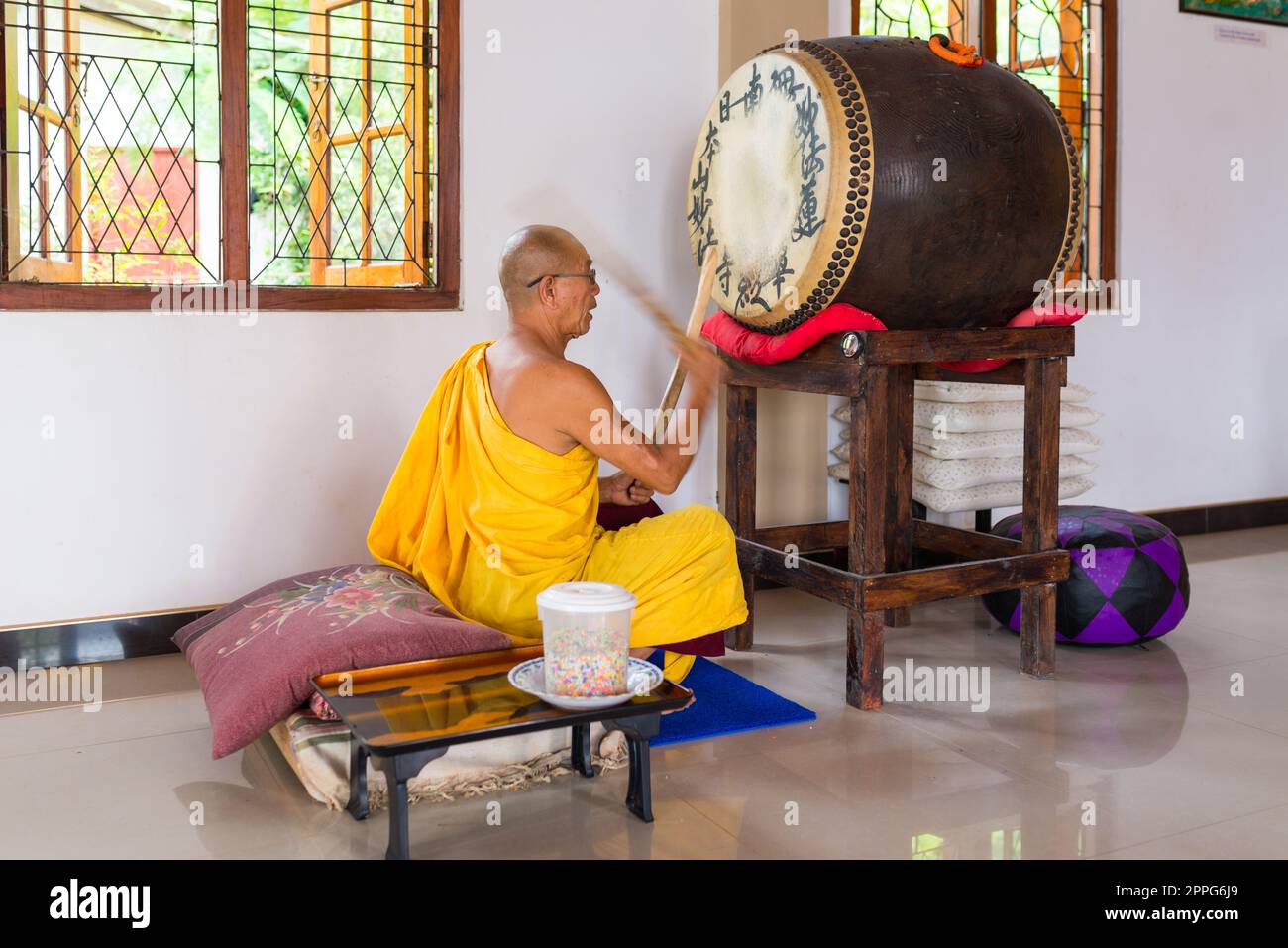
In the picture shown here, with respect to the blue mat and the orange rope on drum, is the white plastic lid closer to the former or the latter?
the blue mat

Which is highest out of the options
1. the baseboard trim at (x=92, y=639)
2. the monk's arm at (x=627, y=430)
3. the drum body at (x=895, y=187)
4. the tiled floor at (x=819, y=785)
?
the drum body at (x=895, y=187)

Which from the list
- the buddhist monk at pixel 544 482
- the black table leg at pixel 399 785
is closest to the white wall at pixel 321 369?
the buddhist monk at pixel 544 482

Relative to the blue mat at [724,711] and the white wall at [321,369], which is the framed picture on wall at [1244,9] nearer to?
the white wall at [321,369]

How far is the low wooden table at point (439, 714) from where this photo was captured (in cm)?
237

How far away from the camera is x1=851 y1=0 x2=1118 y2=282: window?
17.4ft

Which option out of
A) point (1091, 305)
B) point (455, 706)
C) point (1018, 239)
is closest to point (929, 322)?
point (1018, 239)

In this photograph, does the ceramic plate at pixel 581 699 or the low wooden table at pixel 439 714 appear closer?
the low wooden table at pixel 439 714

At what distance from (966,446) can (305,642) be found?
2.59 meters

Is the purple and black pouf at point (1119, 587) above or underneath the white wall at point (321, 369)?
underneath

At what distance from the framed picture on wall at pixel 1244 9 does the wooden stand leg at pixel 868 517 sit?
350 centimetres

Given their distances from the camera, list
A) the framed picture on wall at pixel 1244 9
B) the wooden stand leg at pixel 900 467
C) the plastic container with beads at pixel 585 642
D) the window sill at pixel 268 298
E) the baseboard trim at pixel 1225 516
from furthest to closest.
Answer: the baseboard trim at pixel 1225 516 < the framed picture on wall at pixel 1244 9 < the wooden stand leg at pixel 900 467 < the window sill at pixel 268 298 < the plastic container with beads at pixel 585 642

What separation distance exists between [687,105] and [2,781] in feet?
10.1

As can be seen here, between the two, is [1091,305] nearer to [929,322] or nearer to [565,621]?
Answer: [929,322]

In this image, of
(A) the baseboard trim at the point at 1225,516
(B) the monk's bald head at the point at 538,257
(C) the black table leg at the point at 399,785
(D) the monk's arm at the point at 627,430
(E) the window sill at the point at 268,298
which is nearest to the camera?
(C) the black table leg at the point at 399,785
